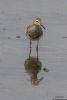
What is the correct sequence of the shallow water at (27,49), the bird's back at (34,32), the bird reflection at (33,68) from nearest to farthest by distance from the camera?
the shallow water at (27,49)
the bird reflection at (33,68)
the bird's back at (34,32)

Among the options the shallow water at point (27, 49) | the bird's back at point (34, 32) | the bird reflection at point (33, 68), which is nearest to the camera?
the shallow water at point (27, 49)

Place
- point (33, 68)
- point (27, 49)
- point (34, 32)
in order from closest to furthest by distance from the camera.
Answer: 1. point (33, 68)
2. point (27, 49)
3. point (34, 32)

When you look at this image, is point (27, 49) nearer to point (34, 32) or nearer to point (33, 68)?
point (34, 32)

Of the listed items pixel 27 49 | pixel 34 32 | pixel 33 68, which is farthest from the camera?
pixel 34 32

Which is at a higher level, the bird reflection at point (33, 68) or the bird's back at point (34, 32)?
the bird reflection at point (33, 68)

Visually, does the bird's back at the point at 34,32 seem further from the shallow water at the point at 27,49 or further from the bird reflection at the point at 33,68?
the bird reflection at the point at 33,68

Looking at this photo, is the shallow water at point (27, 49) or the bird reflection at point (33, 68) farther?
the bird reflection at point (33, 68)

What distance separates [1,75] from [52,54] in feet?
7.67

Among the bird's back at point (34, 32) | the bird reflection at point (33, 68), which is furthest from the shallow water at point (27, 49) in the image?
the bird's back at point (34, 32)

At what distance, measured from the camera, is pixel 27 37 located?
16750 millimetres

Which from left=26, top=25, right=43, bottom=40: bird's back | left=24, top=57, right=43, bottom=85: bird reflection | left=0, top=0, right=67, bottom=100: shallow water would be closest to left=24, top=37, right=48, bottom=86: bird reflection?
left=24, top=57, right=43, bottom=85: bird reflection

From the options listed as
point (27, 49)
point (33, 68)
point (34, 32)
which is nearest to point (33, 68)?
point (33, 68)

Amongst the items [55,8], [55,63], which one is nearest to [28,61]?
[55,63]

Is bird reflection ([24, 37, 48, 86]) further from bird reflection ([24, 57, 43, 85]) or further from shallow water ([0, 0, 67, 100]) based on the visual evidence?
shallow water ([0, 0, 67, 100])
